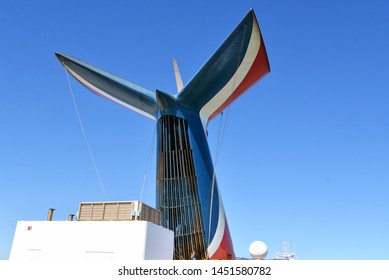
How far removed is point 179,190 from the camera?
22.4 metres

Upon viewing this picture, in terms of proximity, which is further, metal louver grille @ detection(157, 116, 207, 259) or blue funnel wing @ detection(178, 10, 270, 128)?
metal louver grille @ detection(157, 116, 207, 259)

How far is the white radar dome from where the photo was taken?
16391 mm

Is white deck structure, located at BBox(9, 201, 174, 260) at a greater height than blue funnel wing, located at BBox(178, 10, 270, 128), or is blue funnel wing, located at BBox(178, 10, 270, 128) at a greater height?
blue funnel wing, located at BBox(178, 10, 270, 128)

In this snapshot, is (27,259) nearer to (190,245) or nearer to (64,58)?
(190,245)

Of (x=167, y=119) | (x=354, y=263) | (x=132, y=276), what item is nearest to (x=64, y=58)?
(x=167, y=119)

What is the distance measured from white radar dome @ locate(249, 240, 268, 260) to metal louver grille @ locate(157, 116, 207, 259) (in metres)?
5.40

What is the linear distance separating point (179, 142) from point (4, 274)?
12.7 meters

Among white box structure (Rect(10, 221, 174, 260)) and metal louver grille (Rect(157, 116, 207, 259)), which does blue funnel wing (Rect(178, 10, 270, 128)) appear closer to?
metal louver grille (Rect(157, 116, 207, 259))

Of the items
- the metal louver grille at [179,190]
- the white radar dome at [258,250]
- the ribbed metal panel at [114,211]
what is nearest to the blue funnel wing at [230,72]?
the metal louver grille at [179,190]

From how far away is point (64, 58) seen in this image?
25.5 metres

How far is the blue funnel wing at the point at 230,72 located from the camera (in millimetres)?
21141

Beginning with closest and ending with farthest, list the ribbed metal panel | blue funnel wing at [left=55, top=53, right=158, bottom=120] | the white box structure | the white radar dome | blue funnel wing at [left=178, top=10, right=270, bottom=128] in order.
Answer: the white box structure < the ribbed metal panel < the white radar dome < blue funnel wing at [left=178, top=10, right=270, bottom=128] < blue funnel wing at [left=55, top=53, right=158, bottom=120]

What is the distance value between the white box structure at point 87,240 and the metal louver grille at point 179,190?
6191 millimetres

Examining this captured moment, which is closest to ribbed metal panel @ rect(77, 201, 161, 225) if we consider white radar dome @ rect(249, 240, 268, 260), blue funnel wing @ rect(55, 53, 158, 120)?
white radar dome @ rect(249, 240, 268, 260)
